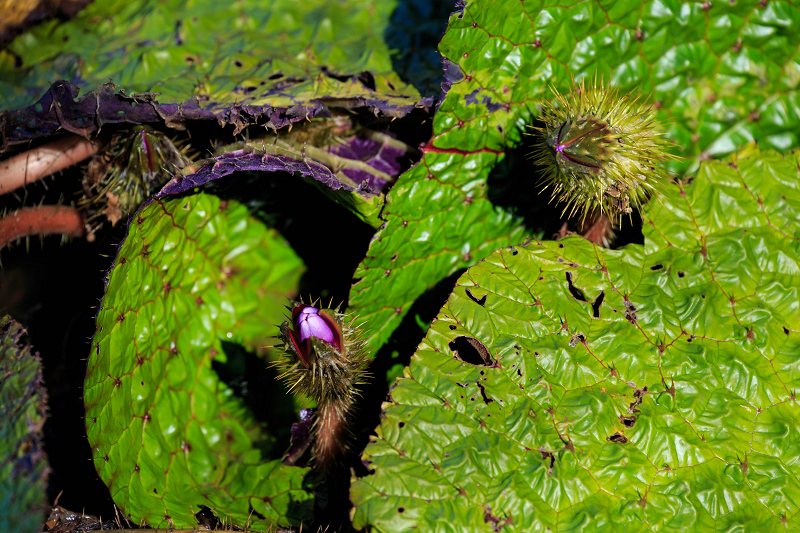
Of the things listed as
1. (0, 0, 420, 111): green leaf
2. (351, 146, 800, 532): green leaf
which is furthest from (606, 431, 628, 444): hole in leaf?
(0, 0, 420, 111): green leaf

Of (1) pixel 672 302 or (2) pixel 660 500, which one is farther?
(1) pixel 672 302

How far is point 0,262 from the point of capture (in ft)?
5.80

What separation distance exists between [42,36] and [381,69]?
3.61 ft

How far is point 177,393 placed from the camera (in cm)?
160

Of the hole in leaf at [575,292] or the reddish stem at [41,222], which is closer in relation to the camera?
the hole in leaf at [575,292]

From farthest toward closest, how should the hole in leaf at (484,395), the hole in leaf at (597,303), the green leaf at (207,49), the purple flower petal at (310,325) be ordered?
the green leaf at (207,49)
the hole in leaf at (597,303)
the hole in leaf at (484,395)
the purple flower petal at (310,325)

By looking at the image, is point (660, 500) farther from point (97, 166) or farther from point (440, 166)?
point (97, 166)

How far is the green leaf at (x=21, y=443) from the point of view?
123 centimetres

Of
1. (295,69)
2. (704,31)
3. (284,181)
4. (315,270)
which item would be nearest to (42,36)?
(295,69)

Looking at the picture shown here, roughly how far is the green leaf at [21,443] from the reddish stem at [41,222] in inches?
15.6

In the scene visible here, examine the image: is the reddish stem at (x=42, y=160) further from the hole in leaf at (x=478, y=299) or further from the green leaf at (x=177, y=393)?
the hole in leaf at (x=478, y=299)

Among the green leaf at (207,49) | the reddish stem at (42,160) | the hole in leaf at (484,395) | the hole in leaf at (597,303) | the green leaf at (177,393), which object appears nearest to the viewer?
the hole in leaf at (484,395)

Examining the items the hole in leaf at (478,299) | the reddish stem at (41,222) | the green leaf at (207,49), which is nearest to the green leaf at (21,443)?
the reddish stem at (41,222)

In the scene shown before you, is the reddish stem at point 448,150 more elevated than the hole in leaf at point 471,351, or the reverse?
the reddish stem at point 448,150
